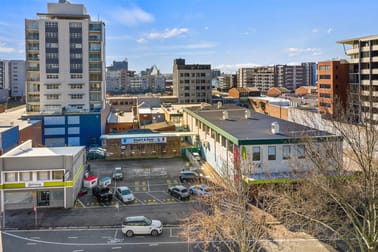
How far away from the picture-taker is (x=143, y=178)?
33.3 meters

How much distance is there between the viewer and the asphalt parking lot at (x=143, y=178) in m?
26.5

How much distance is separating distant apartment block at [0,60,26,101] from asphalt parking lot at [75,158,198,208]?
104456 millimetres

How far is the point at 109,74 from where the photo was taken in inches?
6703

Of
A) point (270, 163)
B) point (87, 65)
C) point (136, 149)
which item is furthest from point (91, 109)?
point (270, 163)

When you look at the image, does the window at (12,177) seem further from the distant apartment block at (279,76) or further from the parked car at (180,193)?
the distant apartment block at (279,76)

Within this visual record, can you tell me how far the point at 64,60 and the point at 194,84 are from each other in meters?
41.7

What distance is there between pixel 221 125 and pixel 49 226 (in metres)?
17.7

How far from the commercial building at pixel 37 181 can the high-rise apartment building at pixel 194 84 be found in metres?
64.3

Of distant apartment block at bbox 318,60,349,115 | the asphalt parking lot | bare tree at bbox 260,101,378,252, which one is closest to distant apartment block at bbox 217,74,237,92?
distant apartment block at bbox 318,60,349,115

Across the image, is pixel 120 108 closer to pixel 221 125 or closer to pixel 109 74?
pixel 221 125

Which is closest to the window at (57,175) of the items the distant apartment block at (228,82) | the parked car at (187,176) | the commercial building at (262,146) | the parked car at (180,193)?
the parked car at (180,193)

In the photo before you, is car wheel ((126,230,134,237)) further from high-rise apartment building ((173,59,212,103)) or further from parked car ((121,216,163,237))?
high-rise apartment building ((173,59,212,103))

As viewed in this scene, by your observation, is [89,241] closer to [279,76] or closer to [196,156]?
[196,156]

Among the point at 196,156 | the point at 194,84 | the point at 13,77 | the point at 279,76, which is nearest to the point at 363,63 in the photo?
the point at 196,156
